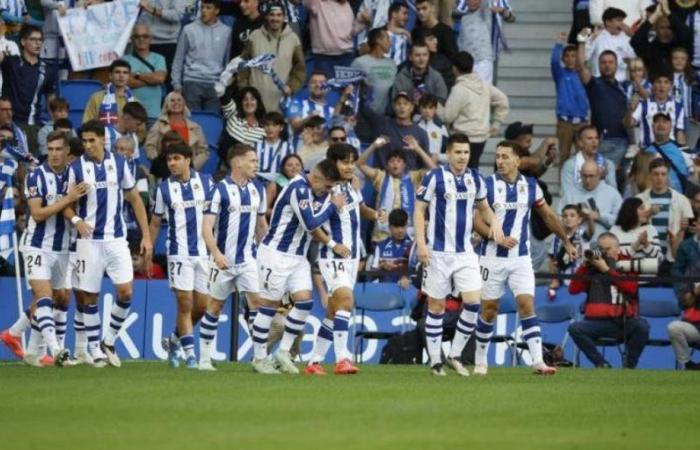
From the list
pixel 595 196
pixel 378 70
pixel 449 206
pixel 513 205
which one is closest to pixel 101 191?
pixel 449 206

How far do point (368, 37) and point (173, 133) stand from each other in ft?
15.4

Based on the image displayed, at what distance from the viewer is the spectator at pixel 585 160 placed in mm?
25609

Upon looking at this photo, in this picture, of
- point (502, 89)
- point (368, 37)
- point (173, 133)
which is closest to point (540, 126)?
point (502, 89)

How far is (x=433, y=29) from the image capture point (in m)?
27.2

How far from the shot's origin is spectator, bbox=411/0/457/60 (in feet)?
89.1

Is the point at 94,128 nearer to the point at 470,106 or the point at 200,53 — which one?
the point at 200,53

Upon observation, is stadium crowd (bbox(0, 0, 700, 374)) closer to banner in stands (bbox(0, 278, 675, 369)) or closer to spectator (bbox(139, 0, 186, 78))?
spectator (bbox(139, 0, 186, 78))

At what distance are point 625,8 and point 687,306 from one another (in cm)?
692

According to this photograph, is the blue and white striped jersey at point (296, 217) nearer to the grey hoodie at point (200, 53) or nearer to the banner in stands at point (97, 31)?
the grey hoodie at point (200, 53)

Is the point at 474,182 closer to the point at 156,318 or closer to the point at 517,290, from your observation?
the point at 517,290

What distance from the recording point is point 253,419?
14.4m

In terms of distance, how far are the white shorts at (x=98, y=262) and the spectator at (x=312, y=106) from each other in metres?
6.37

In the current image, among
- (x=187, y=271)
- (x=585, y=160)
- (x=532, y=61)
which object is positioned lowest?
(x=187, y=271)

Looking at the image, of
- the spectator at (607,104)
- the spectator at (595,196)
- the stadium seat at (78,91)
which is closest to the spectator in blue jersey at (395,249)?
the spectator at (595,196)
